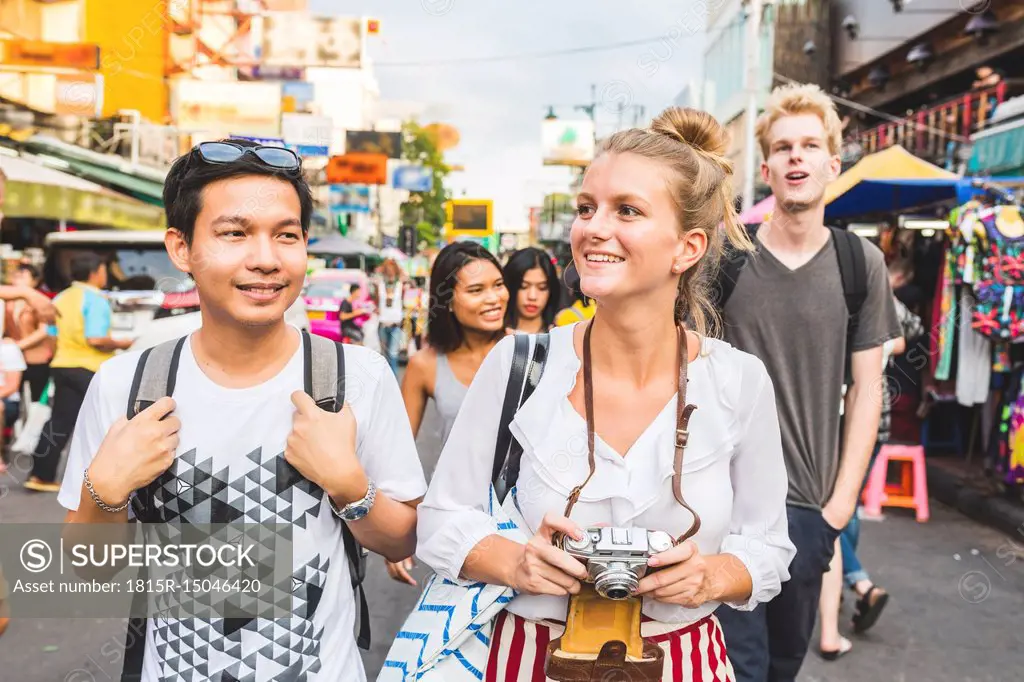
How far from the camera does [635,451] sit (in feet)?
5.73

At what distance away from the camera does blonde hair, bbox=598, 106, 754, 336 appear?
5.94 ft

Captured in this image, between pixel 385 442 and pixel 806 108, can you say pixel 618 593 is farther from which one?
pixel 806 108

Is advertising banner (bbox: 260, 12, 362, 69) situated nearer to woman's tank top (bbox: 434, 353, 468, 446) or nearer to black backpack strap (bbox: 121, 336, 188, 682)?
woman's tank top (bbox: 434, 353, 468, 446)

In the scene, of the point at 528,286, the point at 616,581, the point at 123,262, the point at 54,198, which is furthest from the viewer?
the point at 54,198

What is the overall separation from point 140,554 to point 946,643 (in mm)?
4261

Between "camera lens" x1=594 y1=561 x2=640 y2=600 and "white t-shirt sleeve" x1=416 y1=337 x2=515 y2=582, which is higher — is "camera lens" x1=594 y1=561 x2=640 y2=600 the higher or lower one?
the lower one

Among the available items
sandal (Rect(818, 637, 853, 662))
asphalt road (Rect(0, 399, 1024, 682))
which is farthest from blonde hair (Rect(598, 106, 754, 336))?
sandal (Rect(818, 637, 853, 662))

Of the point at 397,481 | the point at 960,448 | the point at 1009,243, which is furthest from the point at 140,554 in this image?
the point at 960,448

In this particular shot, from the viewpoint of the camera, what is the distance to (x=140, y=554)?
188cm

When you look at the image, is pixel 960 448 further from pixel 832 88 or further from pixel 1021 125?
pixel 832 88

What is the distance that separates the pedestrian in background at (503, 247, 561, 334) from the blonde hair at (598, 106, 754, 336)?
294 centimetres

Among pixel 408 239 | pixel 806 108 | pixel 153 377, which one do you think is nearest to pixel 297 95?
pixel 408 239

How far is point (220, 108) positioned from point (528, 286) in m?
17.7

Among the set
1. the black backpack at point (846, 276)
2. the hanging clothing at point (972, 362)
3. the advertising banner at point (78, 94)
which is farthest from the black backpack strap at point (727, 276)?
the advertising banner at point (78, 94)
